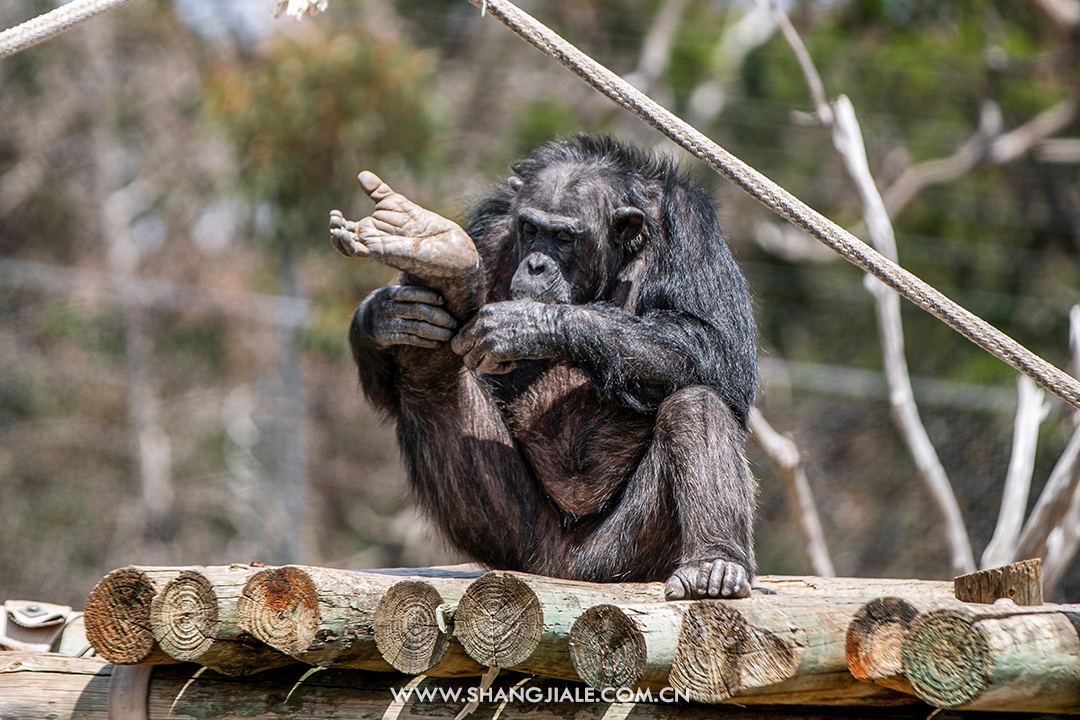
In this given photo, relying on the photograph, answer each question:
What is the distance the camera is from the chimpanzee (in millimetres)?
3127

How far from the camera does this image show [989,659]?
7.18 ft

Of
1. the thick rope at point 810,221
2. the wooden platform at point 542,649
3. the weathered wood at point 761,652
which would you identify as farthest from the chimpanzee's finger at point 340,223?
the weathered wood at point 761,652

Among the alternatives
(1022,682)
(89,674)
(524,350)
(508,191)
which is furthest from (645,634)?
(508,191)

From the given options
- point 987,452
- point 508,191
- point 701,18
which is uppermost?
point 701,18

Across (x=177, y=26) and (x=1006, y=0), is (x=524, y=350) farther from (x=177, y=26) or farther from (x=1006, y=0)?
(x=177, y=26)

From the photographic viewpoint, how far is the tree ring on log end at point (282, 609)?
2.41 meters

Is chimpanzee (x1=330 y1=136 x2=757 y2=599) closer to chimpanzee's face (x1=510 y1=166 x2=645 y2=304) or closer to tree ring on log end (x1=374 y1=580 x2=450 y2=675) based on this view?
chimpanzee's face (x1=510 y1=166 x2=645 y2=304)

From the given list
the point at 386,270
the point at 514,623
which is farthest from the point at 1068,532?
the point at 386,270

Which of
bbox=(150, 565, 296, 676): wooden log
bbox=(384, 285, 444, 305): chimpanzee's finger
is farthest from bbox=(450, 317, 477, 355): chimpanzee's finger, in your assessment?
bbox=(150, 565, 296, 676): wooden log

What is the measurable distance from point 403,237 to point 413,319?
0.36 metres

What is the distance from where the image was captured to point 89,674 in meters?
2.77

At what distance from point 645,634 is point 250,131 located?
731 centimetres

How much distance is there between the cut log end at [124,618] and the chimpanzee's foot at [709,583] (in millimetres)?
1263

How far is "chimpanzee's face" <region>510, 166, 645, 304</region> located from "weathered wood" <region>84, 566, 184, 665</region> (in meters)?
1.47
